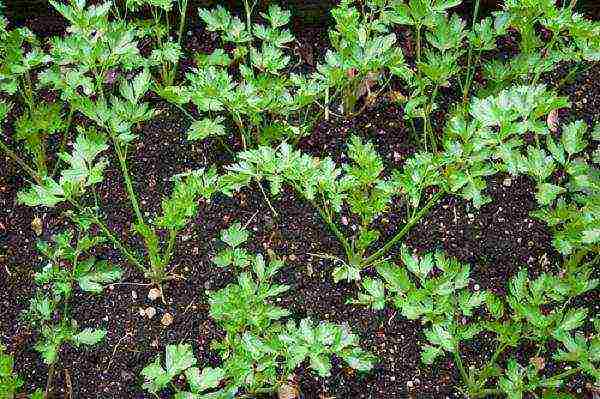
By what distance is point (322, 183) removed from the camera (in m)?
2.04

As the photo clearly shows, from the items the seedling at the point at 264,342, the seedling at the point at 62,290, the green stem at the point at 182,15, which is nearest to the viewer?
the seedling at the point at 264,342

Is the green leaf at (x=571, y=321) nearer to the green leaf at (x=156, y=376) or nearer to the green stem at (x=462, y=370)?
the green stem at (x=462, y=370)

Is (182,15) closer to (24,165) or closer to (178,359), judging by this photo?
(24,165)

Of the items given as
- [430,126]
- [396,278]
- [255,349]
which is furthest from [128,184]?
[430,126]

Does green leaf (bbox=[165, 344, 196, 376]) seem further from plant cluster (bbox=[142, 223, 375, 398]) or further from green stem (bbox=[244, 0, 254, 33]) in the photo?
green stem (bbox=[244, 0, 254, 33])

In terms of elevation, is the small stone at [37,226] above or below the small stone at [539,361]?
above

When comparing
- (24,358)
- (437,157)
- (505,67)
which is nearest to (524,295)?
(437,157)

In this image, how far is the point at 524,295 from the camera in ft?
6.89

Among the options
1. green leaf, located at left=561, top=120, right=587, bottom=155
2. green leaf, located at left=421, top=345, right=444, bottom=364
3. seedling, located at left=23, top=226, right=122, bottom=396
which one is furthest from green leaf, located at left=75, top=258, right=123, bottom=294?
green leaf, located at left=561, top=120, right=587, bottom=155

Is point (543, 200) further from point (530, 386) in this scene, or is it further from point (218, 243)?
point (218, 243)

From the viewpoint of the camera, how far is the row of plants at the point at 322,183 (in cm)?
→ 201

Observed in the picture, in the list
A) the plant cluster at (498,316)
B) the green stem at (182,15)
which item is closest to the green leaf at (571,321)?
the plant cluster at (498,316)

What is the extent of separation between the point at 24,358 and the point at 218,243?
0.62 metres

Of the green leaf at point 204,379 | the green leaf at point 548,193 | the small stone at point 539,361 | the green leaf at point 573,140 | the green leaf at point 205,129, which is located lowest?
the small stone at point 539,361
